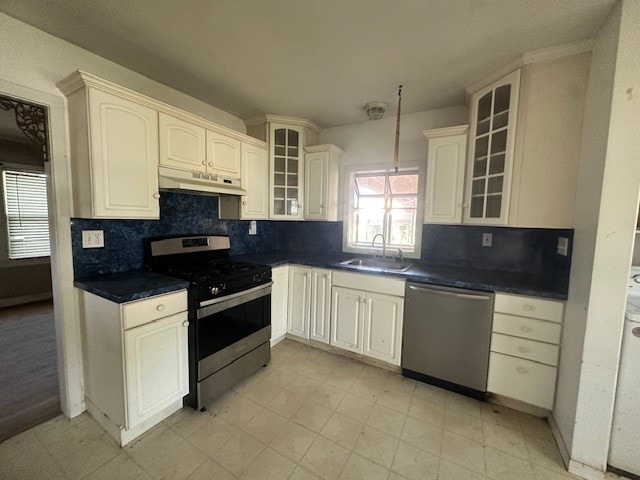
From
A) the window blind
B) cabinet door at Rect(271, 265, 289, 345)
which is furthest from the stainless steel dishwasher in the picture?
the window blind

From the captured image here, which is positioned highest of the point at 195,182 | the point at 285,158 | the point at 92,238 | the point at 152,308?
the point at 285,158

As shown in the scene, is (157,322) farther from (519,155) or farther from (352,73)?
(519,155)

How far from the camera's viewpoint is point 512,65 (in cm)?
180

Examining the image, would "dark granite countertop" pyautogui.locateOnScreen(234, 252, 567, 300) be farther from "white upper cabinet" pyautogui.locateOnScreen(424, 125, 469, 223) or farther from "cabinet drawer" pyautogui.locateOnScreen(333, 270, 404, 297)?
"white upper cabinet" pyautogui.locateOnScreen(424, 125, 469, 223)

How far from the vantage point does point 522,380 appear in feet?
5.88

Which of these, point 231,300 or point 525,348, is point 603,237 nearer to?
point 525,348

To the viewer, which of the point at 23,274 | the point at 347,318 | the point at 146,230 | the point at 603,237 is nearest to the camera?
the point at 603,237

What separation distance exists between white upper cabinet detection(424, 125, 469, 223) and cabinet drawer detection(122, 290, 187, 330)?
2101 millimetres

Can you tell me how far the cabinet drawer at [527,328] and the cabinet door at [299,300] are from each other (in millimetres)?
1610

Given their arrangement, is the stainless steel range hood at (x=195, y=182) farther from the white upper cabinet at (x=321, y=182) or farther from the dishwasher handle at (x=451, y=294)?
the dishwasher handle at (x=451, y=294)

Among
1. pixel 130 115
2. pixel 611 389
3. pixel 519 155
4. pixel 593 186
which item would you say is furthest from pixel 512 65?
pixel 130 115

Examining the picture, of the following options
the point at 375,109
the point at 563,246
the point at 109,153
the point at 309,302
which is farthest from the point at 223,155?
the point at 563,246

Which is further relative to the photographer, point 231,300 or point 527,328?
point 231,300

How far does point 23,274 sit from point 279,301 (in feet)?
13.6
